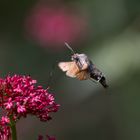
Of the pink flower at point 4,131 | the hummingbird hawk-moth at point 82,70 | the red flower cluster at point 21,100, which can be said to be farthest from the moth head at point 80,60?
the pink flower at point 4,131

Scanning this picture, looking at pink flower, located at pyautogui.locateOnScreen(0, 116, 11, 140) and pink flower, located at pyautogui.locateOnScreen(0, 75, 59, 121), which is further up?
pink flower, located at pyautogui.locateOnScreen(0, 75, 59, 121)

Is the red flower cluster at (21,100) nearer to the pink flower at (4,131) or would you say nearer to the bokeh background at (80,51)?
the pink flower at (4,131)

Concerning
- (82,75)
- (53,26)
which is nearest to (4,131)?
(82,75)

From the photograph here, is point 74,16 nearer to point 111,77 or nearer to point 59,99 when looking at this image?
point 59,99

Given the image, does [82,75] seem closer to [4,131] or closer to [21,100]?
[21,100]

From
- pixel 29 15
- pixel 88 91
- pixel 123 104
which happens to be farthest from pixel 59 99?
pixel 88 91

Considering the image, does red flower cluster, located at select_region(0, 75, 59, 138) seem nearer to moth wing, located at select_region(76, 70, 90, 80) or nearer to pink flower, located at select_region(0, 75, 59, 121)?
pink flower, located at select_region(0, 75, 59, 121)

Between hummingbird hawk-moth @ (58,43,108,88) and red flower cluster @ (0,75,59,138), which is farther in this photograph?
hummingbird hawk-moth @ (58,43,108,88)

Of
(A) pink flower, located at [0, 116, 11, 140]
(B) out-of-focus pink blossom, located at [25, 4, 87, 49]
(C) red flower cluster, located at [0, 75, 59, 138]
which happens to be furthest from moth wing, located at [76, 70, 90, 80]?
(B) out-of-focus pink blossom, located at [25, 4, 87, 49]
